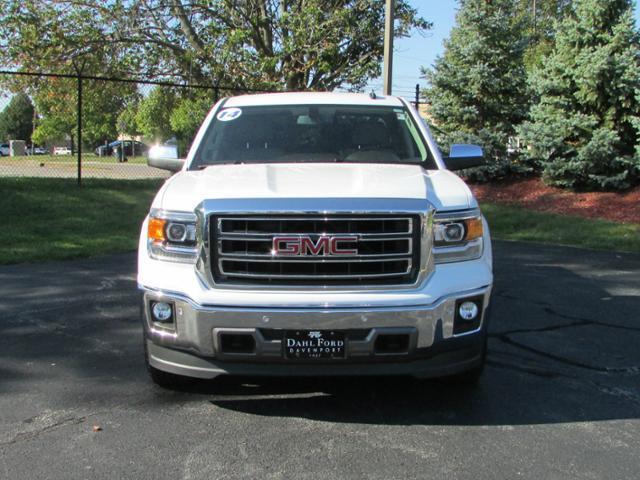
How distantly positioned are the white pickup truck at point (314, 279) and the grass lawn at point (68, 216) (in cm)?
574

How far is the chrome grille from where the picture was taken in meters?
3.64

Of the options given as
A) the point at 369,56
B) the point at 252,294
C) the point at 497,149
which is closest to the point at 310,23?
the point at 369,56

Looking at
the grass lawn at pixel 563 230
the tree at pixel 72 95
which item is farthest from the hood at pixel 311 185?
the tree at pixel 72 95

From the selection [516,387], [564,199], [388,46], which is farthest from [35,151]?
[516,387]

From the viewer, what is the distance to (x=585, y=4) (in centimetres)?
1481

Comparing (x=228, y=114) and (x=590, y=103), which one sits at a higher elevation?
(x=590, y=103)

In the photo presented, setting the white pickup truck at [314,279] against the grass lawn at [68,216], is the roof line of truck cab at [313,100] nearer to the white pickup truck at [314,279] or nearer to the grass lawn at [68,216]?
the white pickup truck at [314,279]

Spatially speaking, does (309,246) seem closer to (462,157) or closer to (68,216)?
(462,157)

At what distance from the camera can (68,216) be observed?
39.1 feet

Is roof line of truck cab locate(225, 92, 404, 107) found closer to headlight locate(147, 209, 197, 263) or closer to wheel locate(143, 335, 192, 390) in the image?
headlight locate(147, 209, 197, 263)

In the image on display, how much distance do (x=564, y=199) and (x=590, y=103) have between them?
2.34 m

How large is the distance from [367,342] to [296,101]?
8.45 ft

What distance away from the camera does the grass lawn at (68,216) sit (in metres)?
9.51

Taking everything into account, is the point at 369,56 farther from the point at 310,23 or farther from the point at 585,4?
the point at 585,4
